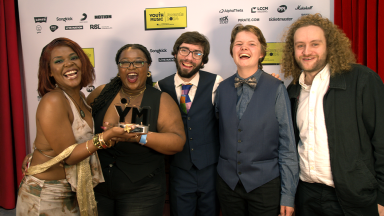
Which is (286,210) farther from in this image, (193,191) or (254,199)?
(193,191)

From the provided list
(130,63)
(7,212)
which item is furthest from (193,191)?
(7,212)

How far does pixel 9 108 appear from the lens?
9.77 feet

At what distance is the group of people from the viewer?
4.75ft

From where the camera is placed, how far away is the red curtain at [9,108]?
115 inches

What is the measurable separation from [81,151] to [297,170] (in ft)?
4.57

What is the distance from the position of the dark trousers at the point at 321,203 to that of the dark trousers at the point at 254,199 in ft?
0.71

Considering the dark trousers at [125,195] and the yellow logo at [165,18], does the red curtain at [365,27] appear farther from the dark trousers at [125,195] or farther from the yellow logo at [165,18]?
the dark trousers at [125,195]

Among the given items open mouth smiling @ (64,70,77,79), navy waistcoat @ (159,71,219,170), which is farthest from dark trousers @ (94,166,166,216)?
open mouth smiling @ (64,70,77,79)

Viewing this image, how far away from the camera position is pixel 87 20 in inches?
119

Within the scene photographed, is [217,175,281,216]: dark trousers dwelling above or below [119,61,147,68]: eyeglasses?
below

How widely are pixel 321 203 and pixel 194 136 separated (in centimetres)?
104

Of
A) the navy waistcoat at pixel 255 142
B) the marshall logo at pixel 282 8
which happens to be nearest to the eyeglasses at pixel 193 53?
the navy waistcoat at pixel 255 142

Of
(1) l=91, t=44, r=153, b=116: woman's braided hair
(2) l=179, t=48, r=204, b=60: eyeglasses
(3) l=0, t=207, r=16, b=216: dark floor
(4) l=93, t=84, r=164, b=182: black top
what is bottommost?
(3) l=0, t=207, r=16, b=216: dark floor

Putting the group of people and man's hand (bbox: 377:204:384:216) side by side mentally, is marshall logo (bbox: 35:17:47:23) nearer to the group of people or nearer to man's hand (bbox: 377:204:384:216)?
the group of people
